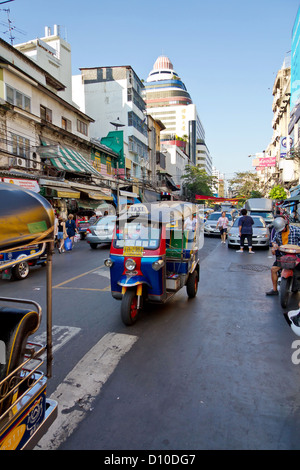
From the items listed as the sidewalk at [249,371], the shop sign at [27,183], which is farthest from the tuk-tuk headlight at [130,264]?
the shop sign at [27,183]

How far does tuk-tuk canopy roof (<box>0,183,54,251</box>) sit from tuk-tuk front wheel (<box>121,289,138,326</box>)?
280 centimetres

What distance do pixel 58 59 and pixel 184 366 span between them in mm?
30343

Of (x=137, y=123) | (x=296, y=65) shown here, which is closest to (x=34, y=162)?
(x=137, y=123)

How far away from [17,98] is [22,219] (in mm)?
20176

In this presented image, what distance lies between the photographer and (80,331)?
16.5 feet

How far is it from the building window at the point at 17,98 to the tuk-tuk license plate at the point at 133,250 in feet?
55.6

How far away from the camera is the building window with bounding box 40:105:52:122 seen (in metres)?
22.2

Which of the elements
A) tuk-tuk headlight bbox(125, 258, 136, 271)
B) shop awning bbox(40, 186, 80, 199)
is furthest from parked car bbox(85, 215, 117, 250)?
tuk-tuk headlight bbox(125, 258, 136, 271)

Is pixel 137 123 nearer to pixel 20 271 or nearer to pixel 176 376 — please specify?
pixel 20 271

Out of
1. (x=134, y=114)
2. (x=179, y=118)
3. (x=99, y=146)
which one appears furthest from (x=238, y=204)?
(x=179, y=118)

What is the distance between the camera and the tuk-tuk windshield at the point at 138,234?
551 cm

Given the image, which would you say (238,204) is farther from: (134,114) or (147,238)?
(147,238)

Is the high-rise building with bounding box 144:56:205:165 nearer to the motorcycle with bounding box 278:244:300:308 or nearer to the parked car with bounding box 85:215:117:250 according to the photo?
the parked car with bounding box 85:215:117:250

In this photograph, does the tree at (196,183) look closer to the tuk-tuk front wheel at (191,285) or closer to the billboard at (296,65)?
the billboard at (296,65)
